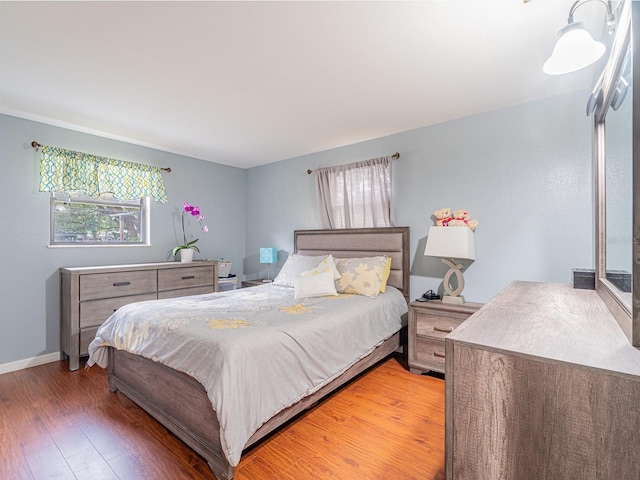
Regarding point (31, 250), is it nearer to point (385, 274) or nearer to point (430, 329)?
point (385, 274)

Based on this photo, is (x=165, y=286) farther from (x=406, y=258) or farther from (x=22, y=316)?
(x=406, y=258)

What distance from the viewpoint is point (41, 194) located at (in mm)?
3131

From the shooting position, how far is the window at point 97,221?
10.9ft

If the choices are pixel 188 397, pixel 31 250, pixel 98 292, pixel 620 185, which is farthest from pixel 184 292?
pixel 620 185

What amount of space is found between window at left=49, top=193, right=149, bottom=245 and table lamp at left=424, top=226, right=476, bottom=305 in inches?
137

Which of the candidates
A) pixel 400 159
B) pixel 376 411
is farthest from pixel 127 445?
pixel 400 159

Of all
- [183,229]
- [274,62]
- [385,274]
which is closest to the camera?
[274,62]

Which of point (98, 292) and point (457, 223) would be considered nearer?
point (457, 223)

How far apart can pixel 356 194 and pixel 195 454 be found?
296 cm

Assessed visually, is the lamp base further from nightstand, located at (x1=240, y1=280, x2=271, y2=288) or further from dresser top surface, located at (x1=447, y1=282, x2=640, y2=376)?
nightstand, located at (x1=240, y1=280, x2=271, y2=288)

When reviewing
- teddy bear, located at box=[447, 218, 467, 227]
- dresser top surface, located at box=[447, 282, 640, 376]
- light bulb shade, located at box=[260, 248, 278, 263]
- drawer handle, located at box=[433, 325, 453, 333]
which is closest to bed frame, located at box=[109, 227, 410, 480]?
drawer handle, located at box=[433, 325, 453, 333]

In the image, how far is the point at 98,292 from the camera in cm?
307

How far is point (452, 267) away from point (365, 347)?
1150mm

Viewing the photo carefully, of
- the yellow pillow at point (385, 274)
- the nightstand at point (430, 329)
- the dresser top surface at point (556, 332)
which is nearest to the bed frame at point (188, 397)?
the yellow pillow at point (385, 274)
